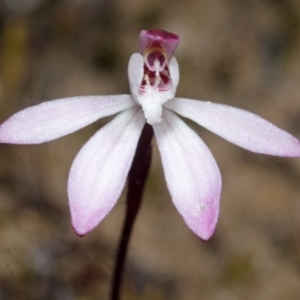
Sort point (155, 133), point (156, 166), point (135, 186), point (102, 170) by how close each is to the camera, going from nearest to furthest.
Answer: point (102, 170) < point (155, 133) < point (135, 186) < point (156, 166)

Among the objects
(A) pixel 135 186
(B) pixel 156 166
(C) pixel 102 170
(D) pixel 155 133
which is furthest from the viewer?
(B) pixel 156 166

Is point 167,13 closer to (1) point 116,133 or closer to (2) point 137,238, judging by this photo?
(2) point 137,238

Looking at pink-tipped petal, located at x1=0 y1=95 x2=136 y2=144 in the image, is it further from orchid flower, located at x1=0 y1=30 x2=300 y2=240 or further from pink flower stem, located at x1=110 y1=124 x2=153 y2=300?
pink flower stem, located at x1=110 y1=124 x2=153 y2=300

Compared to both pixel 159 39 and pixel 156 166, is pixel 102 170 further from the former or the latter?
pixel 156 166

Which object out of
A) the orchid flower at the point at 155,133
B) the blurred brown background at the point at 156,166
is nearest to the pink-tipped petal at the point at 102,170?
the orchid flower at the point at 155,133

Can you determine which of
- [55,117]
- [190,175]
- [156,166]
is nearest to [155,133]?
[190,175]

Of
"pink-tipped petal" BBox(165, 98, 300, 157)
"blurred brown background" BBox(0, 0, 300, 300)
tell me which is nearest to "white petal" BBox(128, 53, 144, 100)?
"pink-tipped petal" BBox(165, 98, 300, 157)
